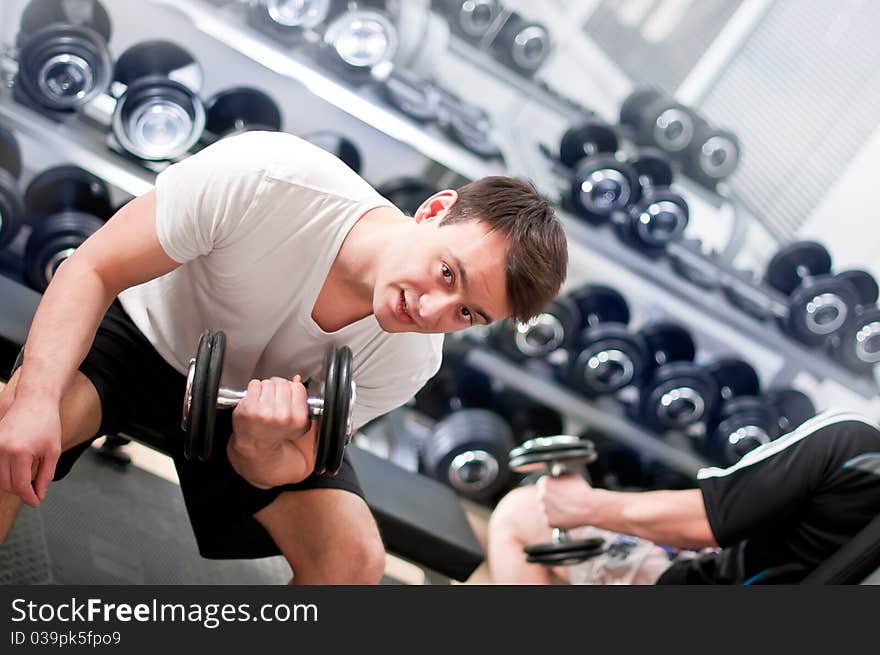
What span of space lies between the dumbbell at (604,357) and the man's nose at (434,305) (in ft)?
4.30

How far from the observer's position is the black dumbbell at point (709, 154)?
2607mm

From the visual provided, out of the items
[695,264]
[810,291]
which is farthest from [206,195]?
[810,291]

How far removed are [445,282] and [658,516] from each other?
0.66 metres

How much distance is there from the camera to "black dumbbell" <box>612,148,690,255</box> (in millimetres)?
2355

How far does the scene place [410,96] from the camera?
7.30 ft

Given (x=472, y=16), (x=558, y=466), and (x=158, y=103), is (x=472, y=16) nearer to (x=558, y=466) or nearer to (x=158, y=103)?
(x=158, y=103)

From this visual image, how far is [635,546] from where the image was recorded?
1.76m

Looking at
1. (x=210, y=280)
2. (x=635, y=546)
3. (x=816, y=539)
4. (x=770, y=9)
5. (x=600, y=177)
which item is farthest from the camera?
(x=770, y=9)

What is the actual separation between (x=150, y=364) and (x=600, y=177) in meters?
1.41

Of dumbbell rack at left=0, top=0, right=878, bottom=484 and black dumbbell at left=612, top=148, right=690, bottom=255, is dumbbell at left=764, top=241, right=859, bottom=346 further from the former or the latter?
black dumbbell at left=612, top=148, right=690, bottom=255

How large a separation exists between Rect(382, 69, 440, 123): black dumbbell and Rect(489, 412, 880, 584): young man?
1.04 m

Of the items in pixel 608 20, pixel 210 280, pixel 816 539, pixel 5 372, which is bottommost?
pixel 5 372
